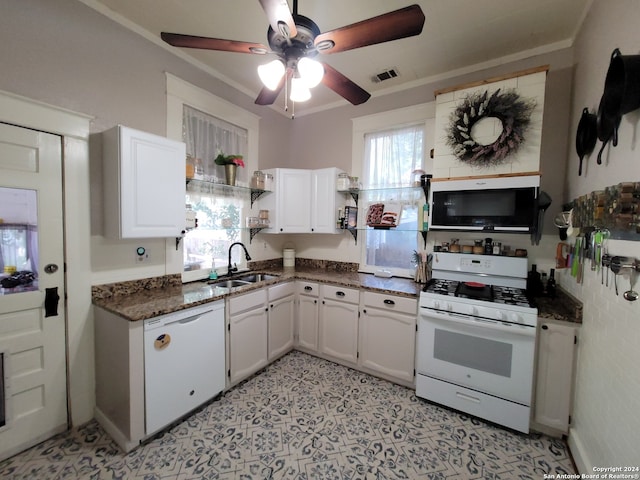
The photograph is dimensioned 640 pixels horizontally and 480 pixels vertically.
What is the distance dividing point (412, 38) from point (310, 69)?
1.34 meters

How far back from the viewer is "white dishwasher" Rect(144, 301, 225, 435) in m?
1.70

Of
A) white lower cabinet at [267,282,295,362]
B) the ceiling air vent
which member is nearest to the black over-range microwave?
the ceiling air vent

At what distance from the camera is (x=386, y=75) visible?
268 cm

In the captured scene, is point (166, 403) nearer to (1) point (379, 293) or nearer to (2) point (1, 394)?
(2) point (1, 394)

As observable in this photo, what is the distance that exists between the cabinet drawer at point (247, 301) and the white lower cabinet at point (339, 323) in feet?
2.07

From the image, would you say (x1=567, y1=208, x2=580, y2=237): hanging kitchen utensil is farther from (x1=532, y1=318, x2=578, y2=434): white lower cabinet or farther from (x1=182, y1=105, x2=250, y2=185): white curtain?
(x1=182, y1=105, x2=250, y2=185): white curtain

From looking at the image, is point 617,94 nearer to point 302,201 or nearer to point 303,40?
point 303,40

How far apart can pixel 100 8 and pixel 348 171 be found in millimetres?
2461

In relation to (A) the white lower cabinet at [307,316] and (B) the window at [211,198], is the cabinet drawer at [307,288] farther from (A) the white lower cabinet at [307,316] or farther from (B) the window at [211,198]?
(B) the window at [211,198]

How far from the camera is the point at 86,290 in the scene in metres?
1.86

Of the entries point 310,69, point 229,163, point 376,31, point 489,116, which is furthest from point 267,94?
point 489,116

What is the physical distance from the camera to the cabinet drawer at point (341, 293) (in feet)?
8.40

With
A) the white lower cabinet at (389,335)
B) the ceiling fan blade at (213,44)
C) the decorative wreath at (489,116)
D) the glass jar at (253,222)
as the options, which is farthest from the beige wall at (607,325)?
the glass jar at (253,222)

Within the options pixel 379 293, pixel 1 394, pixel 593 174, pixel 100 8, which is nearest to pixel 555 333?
pixel 593 174
